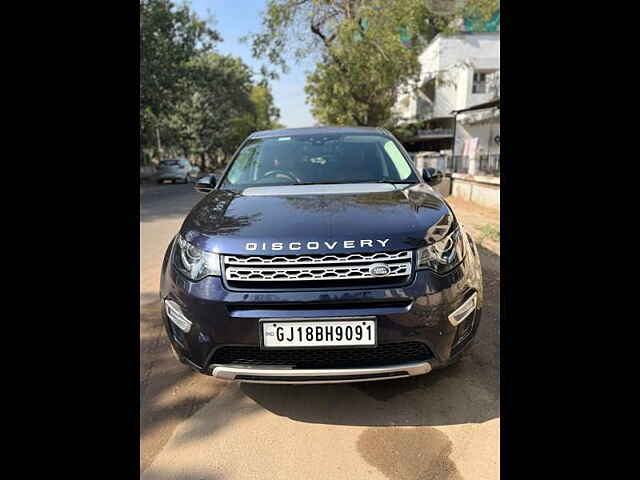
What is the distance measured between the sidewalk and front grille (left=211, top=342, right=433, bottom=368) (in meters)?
3.93

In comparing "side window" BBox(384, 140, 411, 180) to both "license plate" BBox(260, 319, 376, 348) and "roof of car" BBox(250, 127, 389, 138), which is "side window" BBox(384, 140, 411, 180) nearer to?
"roof of car" BBox(250, 127, 389, 138)

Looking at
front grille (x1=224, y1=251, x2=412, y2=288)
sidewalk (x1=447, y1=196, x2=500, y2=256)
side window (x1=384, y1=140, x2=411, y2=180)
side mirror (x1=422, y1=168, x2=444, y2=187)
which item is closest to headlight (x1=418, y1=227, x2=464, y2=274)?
front grille (x1=224, y1=251, x2=412, y2=288)

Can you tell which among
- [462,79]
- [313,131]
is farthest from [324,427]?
[462,79]

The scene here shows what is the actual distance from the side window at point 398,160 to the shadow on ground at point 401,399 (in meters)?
1.41

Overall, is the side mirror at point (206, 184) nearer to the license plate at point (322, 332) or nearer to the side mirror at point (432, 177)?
the side mirror at point (432, 177)

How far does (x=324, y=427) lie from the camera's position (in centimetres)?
225

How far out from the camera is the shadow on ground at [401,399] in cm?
230

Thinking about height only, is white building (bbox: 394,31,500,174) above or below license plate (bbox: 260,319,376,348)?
above

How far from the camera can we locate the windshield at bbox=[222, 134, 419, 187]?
10.6 feet
